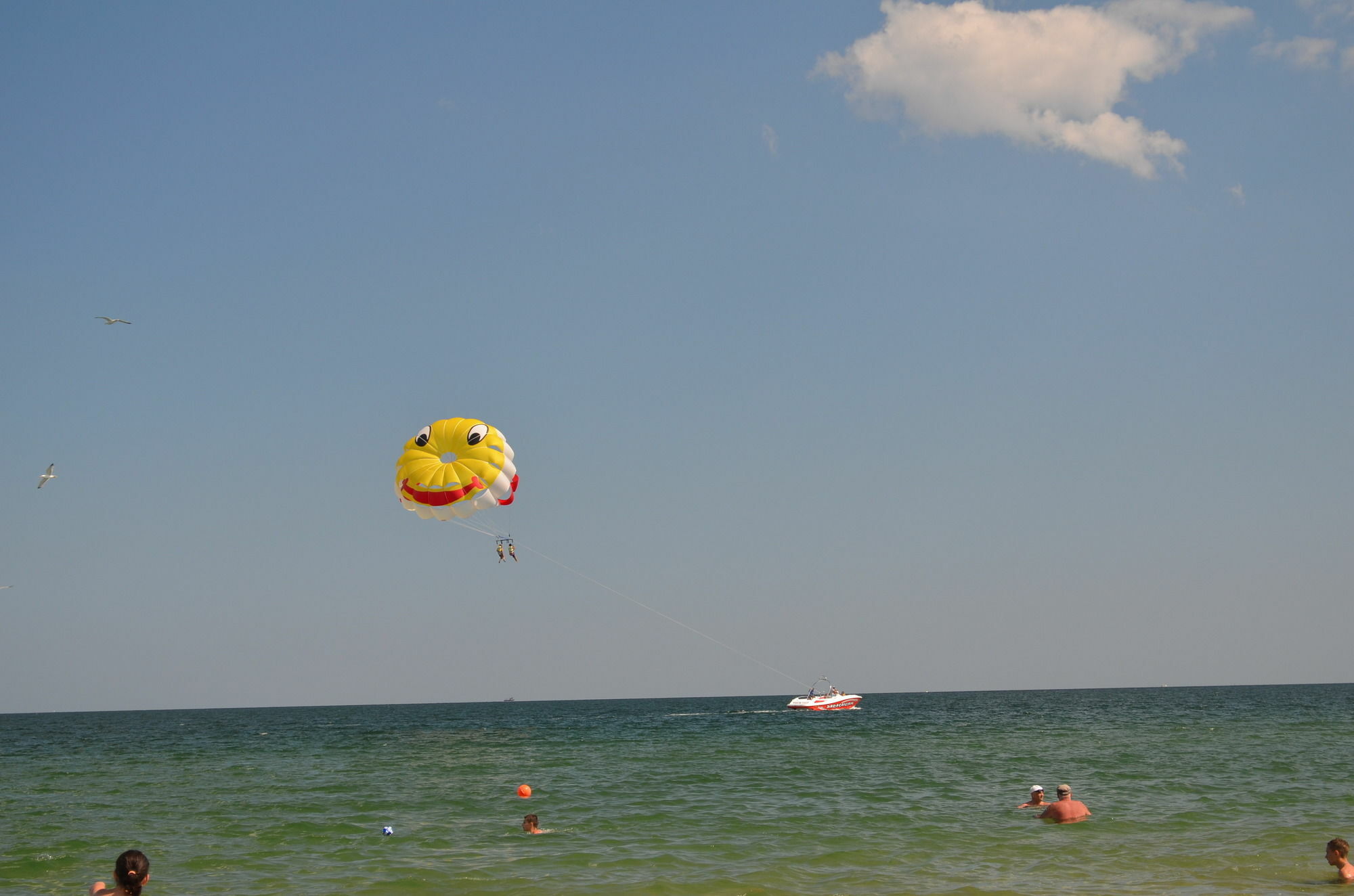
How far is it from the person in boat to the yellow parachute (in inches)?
668

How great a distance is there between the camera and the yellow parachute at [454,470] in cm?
2331

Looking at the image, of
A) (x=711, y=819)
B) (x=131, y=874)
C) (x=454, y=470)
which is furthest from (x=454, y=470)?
(x=131, y=874)

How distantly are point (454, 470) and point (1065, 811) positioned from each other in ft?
47.3

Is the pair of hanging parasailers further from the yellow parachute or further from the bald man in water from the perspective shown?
the bald man in water

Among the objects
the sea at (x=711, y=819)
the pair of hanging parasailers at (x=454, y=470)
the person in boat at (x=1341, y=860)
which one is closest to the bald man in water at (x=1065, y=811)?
the sea at (x=711, y=819)

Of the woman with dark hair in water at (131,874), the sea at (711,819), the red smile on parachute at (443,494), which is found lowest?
the sea at (711,819)

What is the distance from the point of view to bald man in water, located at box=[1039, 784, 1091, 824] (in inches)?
691

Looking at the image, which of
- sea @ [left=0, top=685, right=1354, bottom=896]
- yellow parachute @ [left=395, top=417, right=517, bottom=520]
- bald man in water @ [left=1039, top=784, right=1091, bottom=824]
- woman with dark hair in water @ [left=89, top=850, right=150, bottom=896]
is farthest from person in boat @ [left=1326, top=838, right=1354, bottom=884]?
yellow parachute @ [left=395, top=417, right=517, bottom=520]

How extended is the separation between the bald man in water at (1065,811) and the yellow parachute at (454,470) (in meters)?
13.4

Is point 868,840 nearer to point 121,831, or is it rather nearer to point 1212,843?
point 1212,843

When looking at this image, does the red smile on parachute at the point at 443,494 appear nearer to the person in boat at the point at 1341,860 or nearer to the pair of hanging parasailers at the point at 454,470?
the pair of hanging parasailers at the point at 454,470

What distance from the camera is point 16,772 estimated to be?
36.0 meters

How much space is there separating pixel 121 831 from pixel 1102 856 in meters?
17.6

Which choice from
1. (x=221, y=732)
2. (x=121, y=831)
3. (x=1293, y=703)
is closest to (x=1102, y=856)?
(x=121, y=831)
